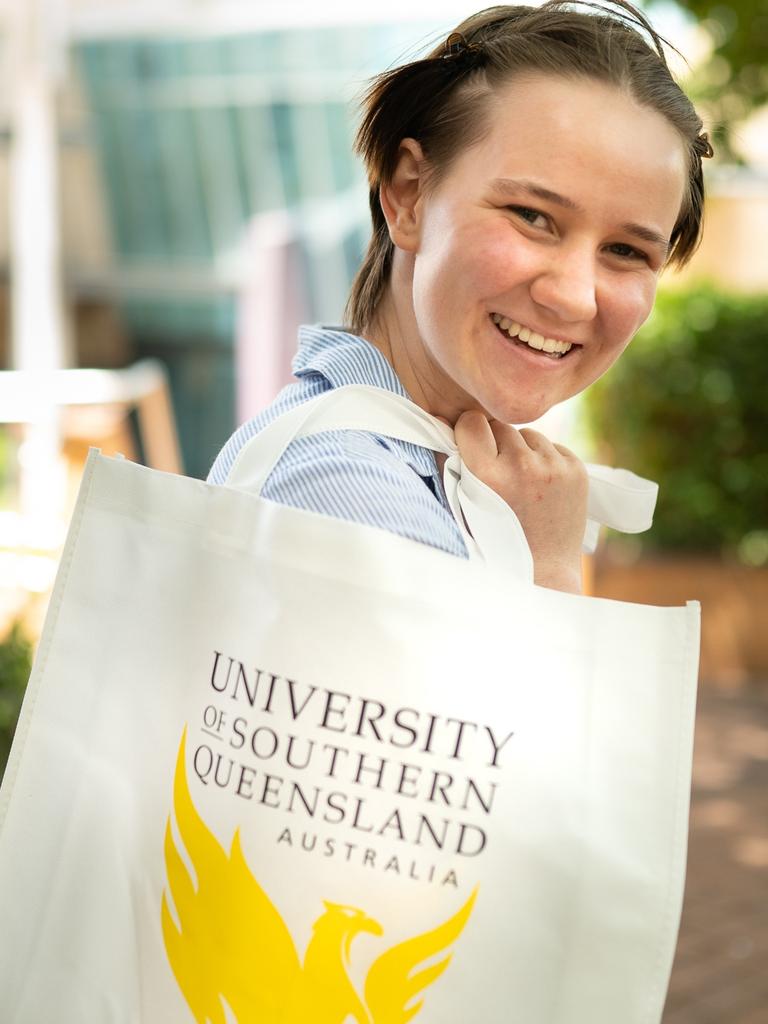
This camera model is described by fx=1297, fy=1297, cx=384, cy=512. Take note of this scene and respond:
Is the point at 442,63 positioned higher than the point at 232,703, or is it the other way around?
the point at 442,63

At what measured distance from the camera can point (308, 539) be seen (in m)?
1.28

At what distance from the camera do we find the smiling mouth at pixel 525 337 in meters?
1.44

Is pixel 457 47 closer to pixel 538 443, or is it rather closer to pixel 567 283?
pixel 567 283

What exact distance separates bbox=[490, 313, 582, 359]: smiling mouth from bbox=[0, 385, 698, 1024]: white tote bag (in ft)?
0.68

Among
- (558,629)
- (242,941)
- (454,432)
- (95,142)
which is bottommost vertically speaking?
(242,941)

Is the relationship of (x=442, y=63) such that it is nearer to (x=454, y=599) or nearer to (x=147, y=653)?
(x=454, y=599)

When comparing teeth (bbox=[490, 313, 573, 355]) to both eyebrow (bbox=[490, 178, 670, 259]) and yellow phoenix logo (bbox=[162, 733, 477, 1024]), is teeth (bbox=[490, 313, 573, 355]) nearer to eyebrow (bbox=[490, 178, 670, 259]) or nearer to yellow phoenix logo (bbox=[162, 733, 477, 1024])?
eyebrow (bbox=[490, 178, 670, 259])

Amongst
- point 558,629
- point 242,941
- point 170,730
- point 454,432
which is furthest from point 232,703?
point 454,432

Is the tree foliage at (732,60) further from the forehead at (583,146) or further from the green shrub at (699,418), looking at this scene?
the forehead at (583,146)

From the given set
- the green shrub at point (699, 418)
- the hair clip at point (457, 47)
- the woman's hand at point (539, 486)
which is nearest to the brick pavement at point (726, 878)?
the green shrub at point (699, 418)

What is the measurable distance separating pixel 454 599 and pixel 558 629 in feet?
0.36

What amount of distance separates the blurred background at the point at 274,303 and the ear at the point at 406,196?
18 centimetres

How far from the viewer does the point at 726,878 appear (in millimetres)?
5027

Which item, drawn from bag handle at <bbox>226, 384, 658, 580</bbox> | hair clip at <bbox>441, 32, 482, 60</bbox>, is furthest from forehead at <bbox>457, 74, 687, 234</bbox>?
bag handle at <bbox>226, 384, 658, 580</bbox>
